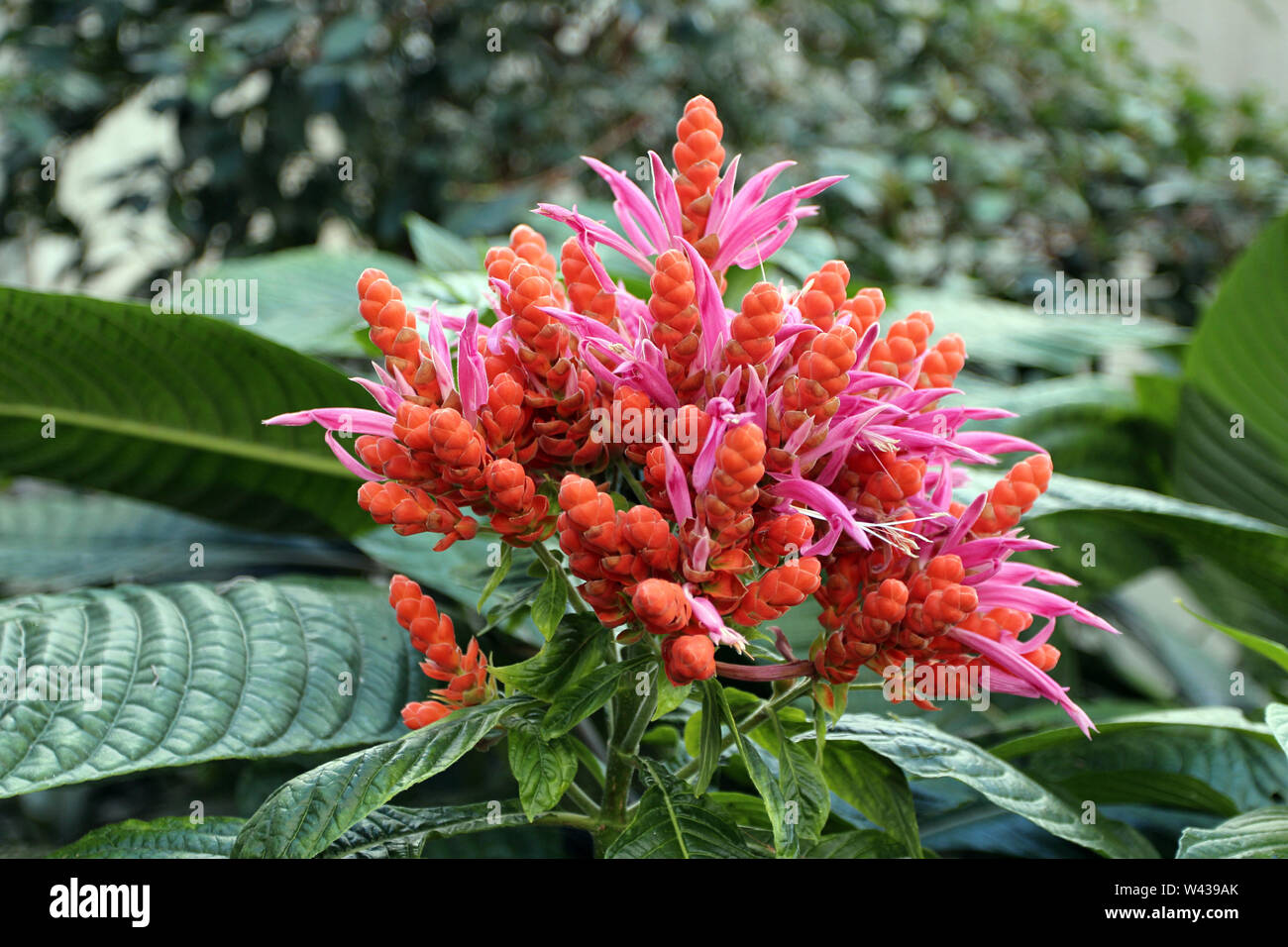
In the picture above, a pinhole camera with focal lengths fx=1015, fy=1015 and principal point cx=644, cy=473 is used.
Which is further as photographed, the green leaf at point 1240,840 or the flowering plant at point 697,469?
the green leaf at point 1240,840

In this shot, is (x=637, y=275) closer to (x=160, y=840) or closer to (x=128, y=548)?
(x=128, y=548)

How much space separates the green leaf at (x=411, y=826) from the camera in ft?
1.69

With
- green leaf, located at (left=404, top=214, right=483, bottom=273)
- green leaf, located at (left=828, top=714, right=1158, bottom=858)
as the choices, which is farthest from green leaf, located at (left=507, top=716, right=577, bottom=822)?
green leaf, located at (left=404, top=214, right=483, bottom=273)

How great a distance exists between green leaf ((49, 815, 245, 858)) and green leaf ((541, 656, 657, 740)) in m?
0.23

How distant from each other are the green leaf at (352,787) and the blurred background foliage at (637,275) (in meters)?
0.07

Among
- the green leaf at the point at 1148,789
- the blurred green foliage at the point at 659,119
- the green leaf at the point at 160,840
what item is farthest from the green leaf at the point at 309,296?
the green leaf at the point at 1148,789

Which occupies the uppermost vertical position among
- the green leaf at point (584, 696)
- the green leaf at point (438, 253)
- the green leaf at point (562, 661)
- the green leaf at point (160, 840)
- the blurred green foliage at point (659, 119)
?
the blurred green foliage at point (659, 119)

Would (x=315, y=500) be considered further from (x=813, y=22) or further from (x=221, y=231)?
(x=813, y=22)

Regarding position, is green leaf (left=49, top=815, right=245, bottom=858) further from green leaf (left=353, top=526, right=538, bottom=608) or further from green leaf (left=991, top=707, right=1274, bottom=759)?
green leaf (left=991, top=707, right=1274, bottom=759)

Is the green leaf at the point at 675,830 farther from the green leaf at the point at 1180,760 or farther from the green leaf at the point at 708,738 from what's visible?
the green leaf at the point at 1180,760

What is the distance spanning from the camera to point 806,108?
217cm

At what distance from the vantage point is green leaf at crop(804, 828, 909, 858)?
0.57m
